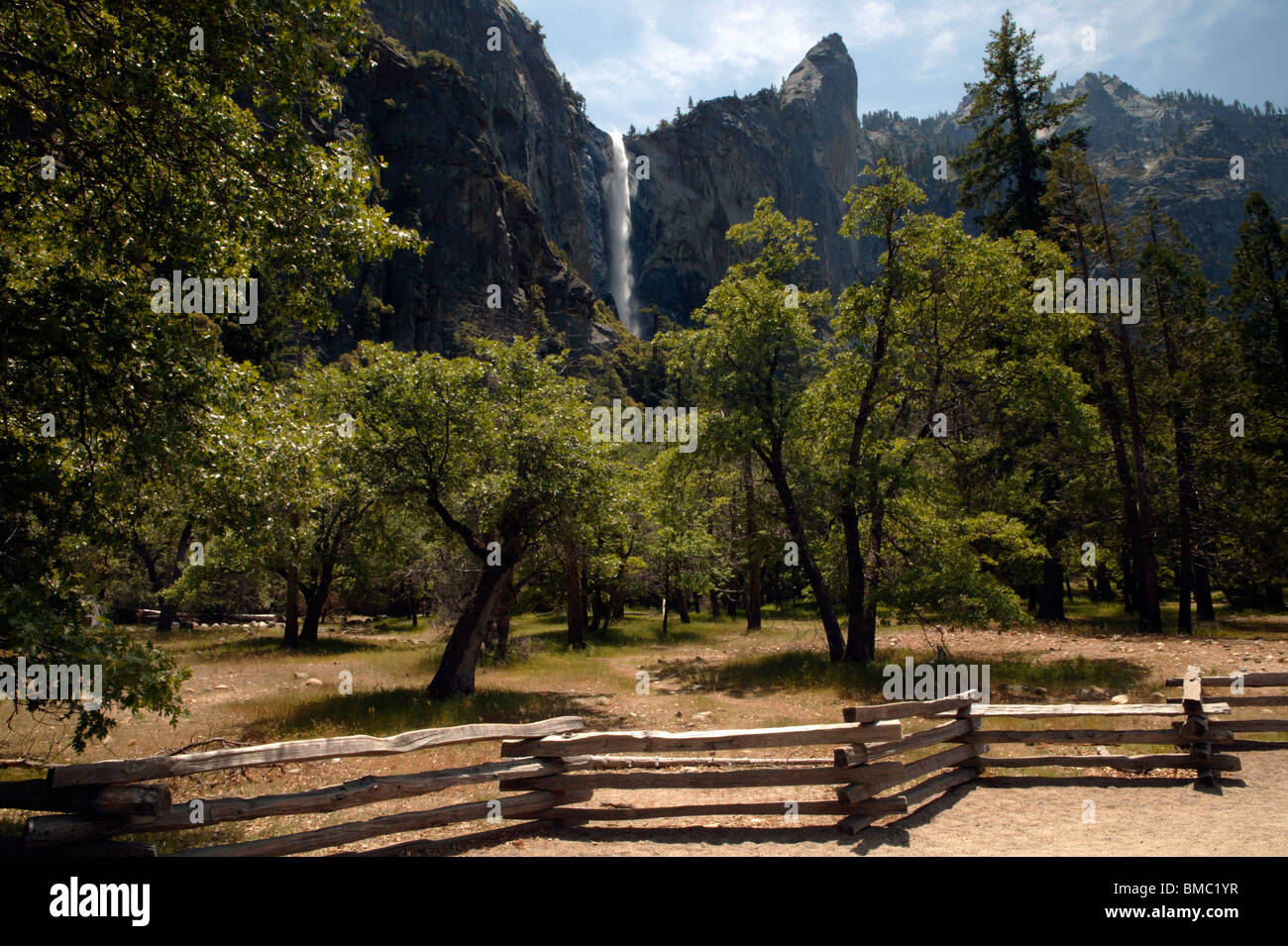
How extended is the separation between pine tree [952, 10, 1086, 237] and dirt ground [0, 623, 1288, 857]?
19.2 m

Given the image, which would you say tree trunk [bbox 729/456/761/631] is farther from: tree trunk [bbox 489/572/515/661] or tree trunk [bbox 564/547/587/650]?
tree trunk [bbox 489/572/515/661]

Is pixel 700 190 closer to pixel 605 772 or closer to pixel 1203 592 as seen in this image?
pixel 1203 592

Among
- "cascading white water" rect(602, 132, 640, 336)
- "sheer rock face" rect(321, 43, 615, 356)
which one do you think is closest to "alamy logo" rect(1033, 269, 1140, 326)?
"sheer rock face" rect(321, 43, 615, 356)

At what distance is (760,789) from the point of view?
10.9 metres

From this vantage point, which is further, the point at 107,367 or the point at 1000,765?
the point at 1000,765

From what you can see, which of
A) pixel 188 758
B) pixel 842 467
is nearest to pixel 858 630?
pixel 842 467

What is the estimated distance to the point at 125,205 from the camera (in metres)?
9.45

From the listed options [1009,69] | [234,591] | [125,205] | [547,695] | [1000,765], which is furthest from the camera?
[234,591]

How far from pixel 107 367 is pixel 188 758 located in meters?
4.87

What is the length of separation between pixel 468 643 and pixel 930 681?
1160cm

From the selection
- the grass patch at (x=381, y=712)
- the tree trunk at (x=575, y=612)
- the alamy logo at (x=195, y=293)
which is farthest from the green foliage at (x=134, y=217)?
the tree trunk at (x=575, y=612)
